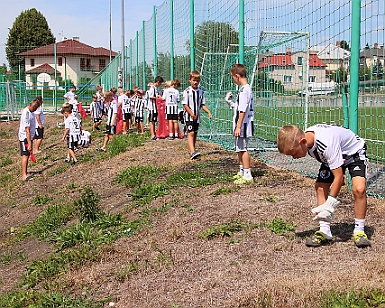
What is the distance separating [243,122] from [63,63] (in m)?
34.6

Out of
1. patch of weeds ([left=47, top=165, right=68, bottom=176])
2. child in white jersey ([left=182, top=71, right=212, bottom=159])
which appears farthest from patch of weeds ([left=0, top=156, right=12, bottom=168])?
child in white jersey ([left=182, top=71, right=212, bottom=159])

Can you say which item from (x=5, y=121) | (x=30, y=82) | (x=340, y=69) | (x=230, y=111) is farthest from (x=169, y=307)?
(x=30, y=82)

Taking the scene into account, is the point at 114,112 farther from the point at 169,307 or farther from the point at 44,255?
the point at 169,307

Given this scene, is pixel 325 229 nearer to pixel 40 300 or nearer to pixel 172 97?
pixel 40 300

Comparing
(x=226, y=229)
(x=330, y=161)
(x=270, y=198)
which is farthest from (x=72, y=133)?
(x=330, y=161)

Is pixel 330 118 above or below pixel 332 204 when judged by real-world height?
above

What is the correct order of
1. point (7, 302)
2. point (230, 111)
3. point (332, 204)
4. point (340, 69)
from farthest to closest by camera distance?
point (230, 111) → point (340, 69) → point (7, 302) → point (332, 204)

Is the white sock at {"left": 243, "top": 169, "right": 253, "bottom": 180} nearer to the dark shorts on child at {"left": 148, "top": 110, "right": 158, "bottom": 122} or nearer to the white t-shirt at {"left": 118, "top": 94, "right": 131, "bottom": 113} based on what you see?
the dark shorts on child at {"left": 148, "top": 110, "right": 158, "bottom": 122}

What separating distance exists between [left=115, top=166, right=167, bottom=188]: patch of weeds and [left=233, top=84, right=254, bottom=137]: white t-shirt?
2.16m

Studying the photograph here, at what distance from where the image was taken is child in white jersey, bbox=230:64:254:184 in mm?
8031

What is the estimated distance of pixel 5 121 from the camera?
3369 centimetres

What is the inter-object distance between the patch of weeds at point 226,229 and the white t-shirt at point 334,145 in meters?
1.14

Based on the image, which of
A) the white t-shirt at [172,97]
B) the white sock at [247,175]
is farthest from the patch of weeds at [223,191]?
the white t-shirt at [172,97]

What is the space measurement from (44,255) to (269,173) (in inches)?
139
